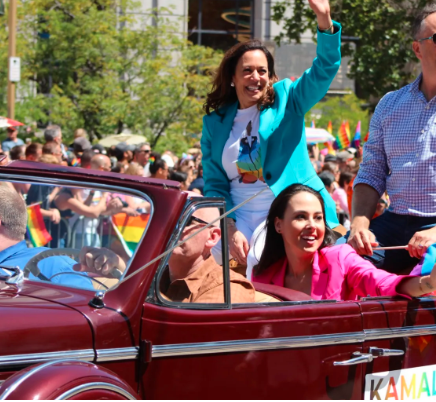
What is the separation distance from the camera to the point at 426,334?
136 inches

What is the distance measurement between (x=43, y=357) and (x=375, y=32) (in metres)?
13.5

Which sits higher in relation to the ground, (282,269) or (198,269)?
(198,269)

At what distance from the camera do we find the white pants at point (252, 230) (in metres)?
4.08

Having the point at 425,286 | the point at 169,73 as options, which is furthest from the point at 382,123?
the point at 169,73

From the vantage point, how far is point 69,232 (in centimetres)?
383

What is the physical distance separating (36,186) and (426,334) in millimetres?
1961

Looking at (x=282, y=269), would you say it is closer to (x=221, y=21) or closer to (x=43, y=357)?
(x=43, y=357)

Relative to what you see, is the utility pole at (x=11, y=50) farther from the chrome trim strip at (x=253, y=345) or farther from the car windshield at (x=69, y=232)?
the chrome trim strip at (x=253, y=345)

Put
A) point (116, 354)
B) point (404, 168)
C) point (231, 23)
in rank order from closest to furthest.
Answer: point (116, 354)
point (404, 168)
point (231, 23)

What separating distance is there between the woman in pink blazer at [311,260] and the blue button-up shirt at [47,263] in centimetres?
117

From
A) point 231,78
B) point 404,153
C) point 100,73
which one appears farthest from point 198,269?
point 100,73

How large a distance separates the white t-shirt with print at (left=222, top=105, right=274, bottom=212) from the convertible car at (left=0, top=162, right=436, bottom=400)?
1027 millimetres

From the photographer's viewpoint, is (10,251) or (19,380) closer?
(19,380)

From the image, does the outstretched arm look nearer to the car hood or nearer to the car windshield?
the car windshield
